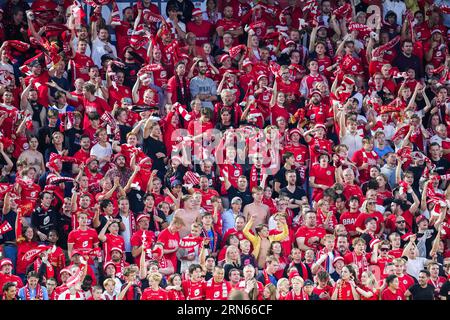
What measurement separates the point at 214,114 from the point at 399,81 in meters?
2.81

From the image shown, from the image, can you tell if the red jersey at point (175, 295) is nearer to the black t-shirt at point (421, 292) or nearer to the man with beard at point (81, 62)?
the black t-shirt at point (421, 292)

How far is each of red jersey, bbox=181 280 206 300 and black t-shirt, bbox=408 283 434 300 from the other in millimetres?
2465

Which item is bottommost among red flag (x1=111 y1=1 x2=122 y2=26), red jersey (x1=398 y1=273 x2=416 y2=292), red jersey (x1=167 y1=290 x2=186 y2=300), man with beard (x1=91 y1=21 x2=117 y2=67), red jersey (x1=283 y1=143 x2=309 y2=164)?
red jersey (x1=167 y1=290 x2=186 y2=300)

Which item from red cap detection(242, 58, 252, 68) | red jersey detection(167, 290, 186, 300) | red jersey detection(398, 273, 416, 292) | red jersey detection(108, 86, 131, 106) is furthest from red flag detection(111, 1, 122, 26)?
red jersey detection(398, 273, 416, 292)

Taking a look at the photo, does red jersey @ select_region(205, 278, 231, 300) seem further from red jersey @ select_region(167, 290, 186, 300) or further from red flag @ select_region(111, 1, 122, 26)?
red flag @ select_region(111, 1, 122, 26)

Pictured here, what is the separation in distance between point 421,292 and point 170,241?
3.04 m

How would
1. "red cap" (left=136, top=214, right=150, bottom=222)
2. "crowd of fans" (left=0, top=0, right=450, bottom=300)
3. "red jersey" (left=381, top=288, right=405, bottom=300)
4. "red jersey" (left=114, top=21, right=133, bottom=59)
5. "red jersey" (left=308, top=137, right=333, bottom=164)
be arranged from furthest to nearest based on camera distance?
"red jersey" (left=114, top=21, right=133, bottom=59), "red jersey" (left=308, top=137, right=333, bottom=164), "red cap" (left=136, top=214, right=150, bottom=222), "crowd of fans" (left=0, top=0, right=450, bottom=300), "red jersey" (left=381, top=288, right=405, bottom=300)

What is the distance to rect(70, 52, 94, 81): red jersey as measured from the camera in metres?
23.3

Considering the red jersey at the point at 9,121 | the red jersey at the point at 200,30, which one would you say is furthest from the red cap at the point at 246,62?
the red jersey at the point at 9,121

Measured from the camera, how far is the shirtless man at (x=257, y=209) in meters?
21.5

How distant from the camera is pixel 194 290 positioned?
20453 millimetres

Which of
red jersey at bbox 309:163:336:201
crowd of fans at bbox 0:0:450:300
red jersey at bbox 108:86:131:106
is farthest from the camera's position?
red jersey at bbox 108:86:131:106

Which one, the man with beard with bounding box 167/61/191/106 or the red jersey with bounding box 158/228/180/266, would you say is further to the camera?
the man with beard with bounding box 167/61/191/106

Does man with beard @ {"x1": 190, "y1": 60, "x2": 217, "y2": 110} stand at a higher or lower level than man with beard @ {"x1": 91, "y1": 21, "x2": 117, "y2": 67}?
lower
